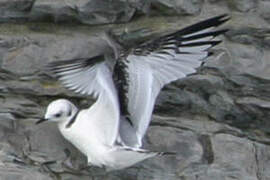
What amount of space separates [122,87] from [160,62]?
193mm

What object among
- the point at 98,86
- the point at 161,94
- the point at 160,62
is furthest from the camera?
the point at 161,94

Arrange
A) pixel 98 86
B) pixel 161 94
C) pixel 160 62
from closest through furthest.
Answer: pixel 160 62 < pixel 98 86 < pixel 161 94

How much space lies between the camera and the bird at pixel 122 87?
3744 millimetres

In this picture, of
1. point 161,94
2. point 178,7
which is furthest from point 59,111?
point 178,7

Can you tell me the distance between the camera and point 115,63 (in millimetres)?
3811

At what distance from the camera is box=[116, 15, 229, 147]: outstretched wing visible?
3717 millimetres

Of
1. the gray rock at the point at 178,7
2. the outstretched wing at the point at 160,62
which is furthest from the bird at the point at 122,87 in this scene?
the gray rock at the point at 178,7

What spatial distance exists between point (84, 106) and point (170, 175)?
0.49 meters

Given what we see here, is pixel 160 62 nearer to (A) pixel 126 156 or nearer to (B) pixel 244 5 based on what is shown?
(A) pixel 126 156

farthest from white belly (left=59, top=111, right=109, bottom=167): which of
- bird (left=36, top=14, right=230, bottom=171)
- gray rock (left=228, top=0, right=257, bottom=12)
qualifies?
gray rock (left=228, top=0, right=257, bottom=12)

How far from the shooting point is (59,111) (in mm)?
3986

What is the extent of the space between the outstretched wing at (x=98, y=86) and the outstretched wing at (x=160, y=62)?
5 cm

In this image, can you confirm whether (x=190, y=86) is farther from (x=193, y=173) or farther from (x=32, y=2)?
(x=32, y=2)

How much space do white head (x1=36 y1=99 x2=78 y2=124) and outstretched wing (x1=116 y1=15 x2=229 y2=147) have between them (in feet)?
0.80
